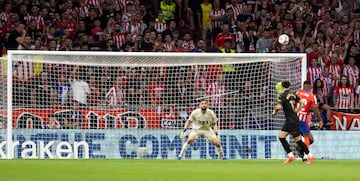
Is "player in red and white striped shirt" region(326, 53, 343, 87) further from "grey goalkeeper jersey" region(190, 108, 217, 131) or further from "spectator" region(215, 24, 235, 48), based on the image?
"grey goalkeeper jersey" region(190, 108, 217, 131)

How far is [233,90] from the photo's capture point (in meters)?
26.8

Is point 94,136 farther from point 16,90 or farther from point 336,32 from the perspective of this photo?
point 336,32

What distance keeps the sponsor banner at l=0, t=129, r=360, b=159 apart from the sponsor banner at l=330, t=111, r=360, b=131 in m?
0.75

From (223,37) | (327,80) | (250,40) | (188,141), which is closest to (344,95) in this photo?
(327,80)

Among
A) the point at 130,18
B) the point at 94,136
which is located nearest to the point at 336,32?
the point at 130,18

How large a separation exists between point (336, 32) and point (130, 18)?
7.03m

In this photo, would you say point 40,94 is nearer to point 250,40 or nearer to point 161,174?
point 250,40

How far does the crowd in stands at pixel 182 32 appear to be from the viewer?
2695 cm

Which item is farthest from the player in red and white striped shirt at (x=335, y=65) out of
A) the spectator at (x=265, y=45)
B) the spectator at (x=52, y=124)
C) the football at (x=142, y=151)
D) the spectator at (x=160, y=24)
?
the spectator at (x=52, y=124)

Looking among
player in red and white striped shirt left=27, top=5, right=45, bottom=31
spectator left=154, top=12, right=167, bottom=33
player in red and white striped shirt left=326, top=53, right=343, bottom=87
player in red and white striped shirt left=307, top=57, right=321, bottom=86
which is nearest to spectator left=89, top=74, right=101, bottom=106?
player in red and white striped shirt left=27, top=5, right=45, bottom=31

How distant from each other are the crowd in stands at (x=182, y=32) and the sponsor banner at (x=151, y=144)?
37.8 inches

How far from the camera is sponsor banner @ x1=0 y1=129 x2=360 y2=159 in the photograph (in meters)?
25.9

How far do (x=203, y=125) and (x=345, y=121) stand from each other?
4.81 m

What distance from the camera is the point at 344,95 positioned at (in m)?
28.6
